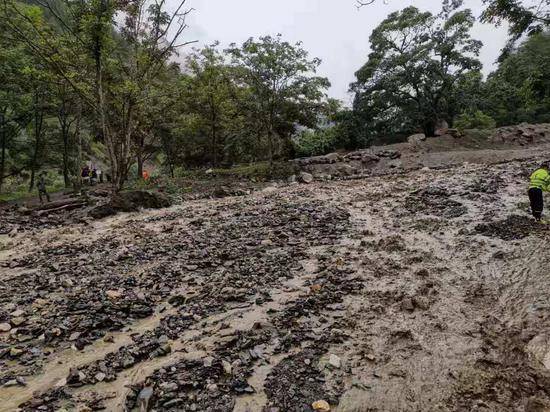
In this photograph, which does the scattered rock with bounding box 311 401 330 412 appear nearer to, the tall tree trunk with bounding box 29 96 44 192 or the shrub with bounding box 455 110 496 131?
the tall tree trunk with bounding box 29 96 44 192

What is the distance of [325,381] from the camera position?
4.58m

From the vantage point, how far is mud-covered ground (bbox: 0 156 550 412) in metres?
4.42

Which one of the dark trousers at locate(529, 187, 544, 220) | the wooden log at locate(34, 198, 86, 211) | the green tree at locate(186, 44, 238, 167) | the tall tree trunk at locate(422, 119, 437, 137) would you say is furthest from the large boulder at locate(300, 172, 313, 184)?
the tall tree trunk at locate(422, 119, 437, 137)

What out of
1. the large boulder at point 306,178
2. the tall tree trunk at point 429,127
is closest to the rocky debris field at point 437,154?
the large boulder at point 306,178

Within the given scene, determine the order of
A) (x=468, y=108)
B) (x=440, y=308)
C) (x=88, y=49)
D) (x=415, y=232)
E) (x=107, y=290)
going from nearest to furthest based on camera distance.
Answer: (x=440, y=308) → (x=107, y=290) → (x=415, y=232) → (x=88, y=49) → (x=468, y=108)

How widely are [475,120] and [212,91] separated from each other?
25140mm

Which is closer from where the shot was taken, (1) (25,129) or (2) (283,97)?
(2) (283,97)

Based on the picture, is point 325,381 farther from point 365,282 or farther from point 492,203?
point 492,203

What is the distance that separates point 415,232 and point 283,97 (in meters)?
14.5

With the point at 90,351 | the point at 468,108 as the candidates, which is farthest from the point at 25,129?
the point at 468,108

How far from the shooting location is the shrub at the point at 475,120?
33312mm

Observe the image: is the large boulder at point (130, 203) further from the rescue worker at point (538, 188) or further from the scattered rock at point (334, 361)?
the rescue worker at point (538, 188)

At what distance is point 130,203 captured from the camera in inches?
639

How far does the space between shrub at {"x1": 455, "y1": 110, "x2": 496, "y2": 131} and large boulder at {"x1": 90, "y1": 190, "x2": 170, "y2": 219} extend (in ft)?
89.7
